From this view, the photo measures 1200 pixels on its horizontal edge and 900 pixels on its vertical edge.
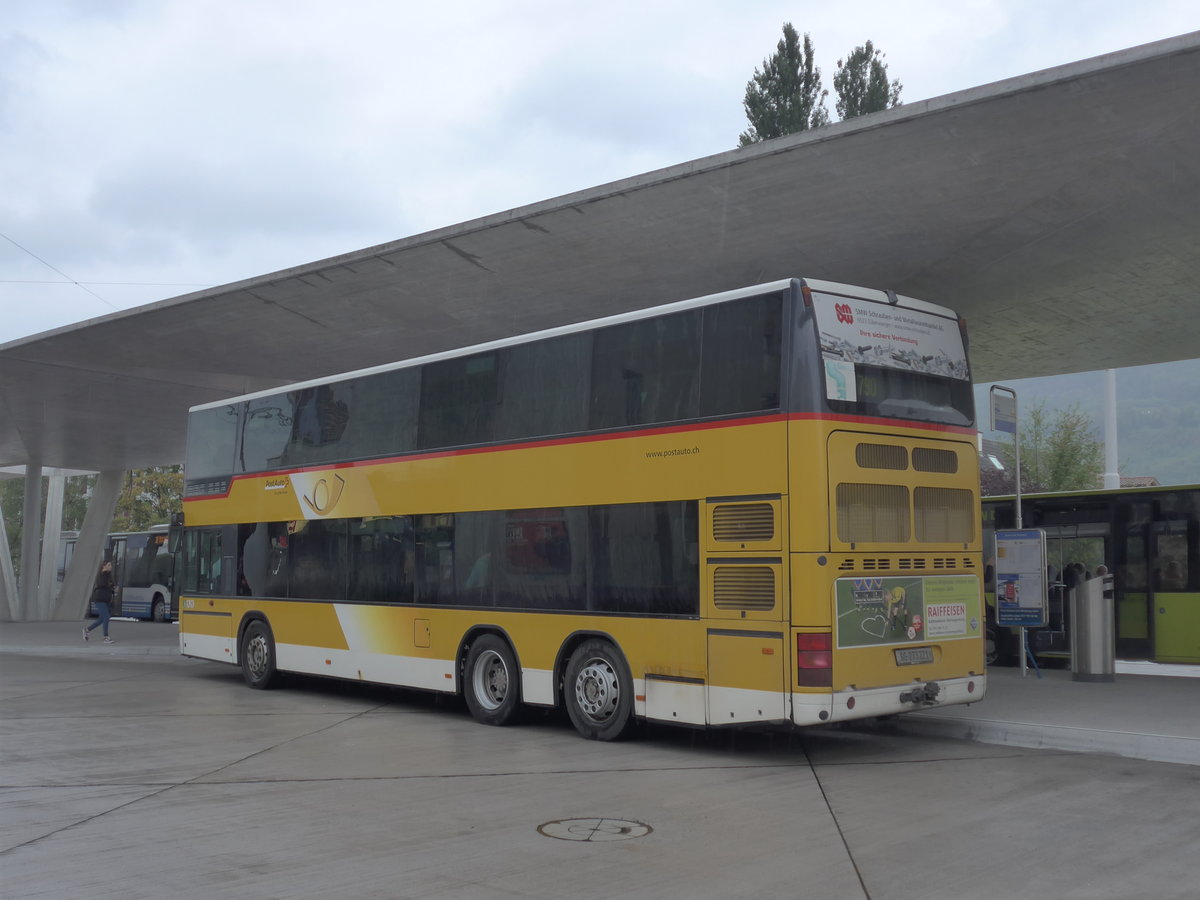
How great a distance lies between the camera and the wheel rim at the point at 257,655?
666 inches

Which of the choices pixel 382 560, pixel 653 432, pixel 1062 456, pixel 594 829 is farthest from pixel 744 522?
pixel 1062 456

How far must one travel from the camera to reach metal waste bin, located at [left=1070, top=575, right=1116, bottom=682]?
1559 cm

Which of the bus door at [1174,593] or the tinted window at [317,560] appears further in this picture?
the bus door at [1174,593]

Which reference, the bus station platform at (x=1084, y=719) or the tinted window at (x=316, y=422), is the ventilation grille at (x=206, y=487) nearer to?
the tinted window at (x=316, y=422)

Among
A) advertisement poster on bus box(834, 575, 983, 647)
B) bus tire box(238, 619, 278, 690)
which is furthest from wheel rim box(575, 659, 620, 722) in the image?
bus tire box(238, 619, 278, 690)

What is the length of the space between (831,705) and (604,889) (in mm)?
4114

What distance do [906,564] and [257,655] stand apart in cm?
1024

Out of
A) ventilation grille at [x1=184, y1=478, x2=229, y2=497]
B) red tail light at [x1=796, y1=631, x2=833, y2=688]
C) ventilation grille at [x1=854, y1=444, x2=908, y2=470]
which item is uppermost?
ventilation grille at [x1=184, y1=478, x2=229, y2=497]

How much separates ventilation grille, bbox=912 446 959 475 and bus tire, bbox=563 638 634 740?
10.8ft

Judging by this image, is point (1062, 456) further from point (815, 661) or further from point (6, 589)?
point (815, 661)

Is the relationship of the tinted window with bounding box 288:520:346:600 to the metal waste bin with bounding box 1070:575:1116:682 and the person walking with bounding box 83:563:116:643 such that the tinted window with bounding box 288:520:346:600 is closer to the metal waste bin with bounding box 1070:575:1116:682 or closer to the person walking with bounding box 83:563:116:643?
the metal waste bin with bounding box 1070:575:1116:682

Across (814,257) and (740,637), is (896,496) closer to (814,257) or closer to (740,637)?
(740,637)

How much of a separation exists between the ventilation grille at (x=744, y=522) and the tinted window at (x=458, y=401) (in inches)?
139

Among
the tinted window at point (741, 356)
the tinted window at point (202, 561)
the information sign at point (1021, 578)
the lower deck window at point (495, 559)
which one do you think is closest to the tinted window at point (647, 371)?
the tinted window at point (741, 356)
